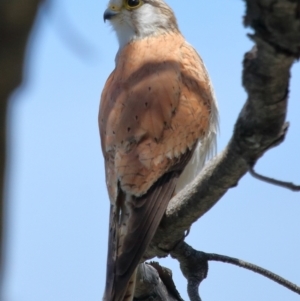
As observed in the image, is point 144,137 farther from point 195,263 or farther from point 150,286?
point 150,286

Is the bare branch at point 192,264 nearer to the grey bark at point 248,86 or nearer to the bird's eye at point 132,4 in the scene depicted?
the grey bark at point 248,86

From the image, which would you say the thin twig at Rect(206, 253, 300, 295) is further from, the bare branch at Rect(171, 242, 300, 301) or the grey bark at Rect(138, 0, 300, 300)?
the grey bark at Rect(138, 0, 300, 300)

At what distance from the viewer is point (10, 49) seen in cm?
99

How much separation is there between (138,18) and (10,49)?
4.48 meters

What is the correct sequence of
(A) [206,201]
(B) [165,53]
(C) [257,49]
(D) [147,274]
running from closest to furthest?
(C) [257,49] → (A) [206,201] → (D) [147,274] → (B) [165,53]

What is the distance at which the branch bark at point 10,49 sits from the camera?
980 millimetres

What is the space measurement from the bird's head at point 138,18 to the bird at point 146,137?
1.04 feet

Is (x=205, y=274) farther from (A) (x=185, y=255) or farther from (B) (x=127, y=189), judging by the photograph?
(B) (x=127, y=189)

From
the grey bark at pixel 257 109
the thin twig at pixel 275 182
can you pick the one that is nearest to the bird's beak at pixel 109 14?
the grey bark at pixel 257 109

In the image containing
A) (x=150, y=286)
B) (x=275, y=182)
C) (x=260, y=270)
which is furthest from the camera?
(x=150, y=286)

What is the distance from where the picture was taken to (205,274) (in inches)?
146

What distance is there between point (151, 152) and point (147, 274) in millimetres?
861

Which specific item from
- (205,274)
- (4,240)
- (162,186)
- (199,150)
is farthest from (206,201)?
(4,240)

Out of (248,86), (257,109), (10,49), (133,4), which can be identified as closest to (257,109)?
(257,109)
